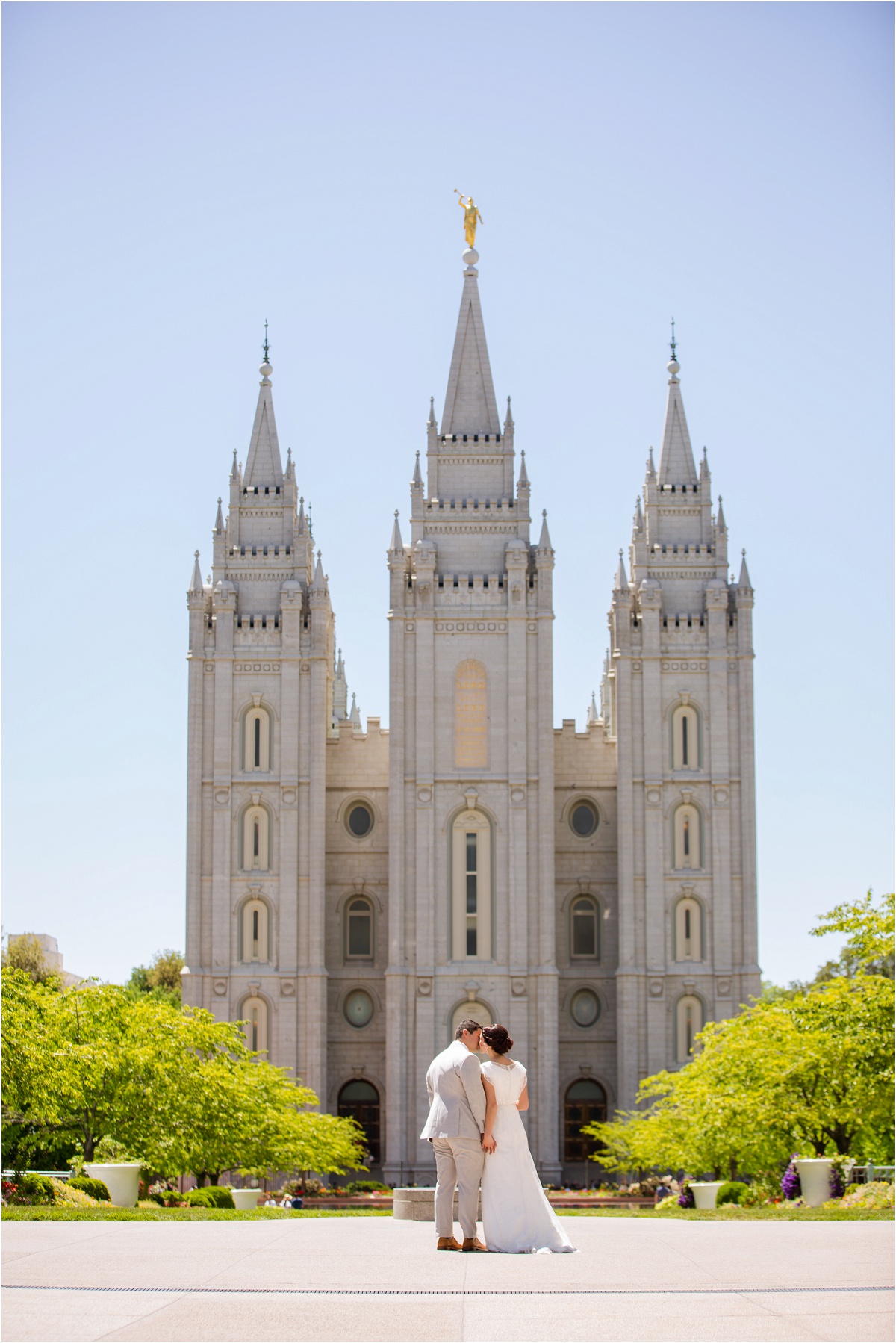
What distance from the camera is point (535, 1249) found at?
14438 mm

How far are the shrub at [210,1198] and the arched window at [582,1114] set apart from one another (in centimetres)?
2615

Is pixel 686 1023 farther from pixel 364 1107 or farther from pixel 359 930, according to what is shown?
pixel 359 930

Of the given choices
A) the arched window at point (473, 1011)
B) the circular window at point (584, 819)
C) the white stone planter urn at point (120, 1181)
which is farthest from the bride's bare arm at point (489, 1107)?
the circular window at point (584, 819)

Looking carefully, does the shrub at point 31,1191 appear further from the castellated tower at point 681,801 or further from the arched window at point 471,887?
the castellated tower at point 681,801

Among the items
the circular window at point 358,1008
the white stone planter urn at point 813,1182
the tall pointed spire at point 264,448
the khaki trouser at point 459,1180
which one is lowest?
the white stone planter urn at point 813,1182

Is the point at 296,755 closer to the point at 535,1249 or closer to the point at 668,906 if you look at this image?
the point at 668,906

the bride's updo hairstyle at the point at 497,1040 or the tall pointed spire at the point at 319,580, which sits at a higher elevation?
the tall pointed spire at the point at 319,580

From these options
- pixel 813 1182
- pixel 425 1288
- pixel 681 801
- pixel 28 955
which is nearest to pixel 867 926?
pixel 813 1182

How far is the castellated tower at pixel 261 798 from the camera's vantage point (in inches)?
2234

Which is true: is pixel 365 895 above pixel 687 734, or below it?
below

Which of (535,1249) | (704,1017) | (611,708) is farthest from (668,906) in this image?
(535,1249)

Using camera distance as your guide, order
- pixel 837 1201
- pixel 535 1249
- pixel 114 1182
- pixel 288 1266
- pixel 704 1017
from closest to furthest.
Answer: pixel 288 1266 < pixel 535 1249 < pixel 114 1182 < pixel 837 1201 < pixel 704 1017

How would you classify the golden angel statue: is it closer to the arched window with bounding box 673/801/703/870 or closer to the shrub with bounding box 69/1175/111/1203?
the arched window with bounding box 673/801/703/870

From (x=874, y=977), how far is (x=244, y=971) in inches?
1154
